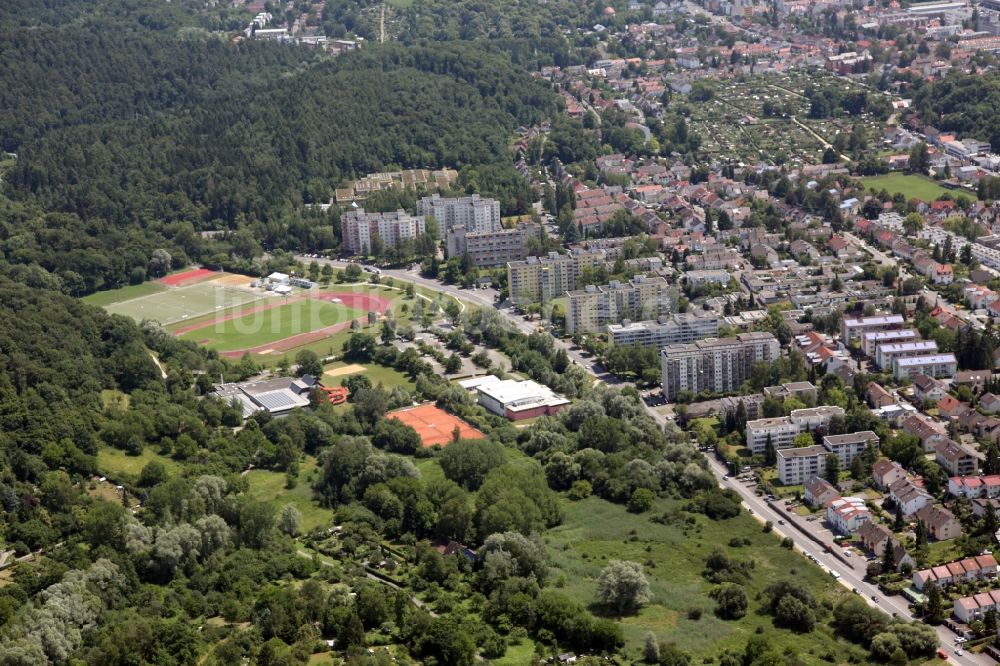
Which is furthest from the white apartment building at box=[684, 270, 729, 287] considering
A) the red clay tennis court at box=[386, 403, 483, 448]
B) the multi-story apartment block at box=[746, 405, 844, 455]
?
the multi-story apartment block at box=[746, 405, 844, 455]

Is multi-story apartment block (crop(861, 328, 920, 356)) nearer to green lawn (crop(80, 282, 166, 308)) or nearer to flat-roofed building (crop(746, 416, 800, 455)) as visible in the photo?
flat-roofed building (crop(746, 416, 800, 455))

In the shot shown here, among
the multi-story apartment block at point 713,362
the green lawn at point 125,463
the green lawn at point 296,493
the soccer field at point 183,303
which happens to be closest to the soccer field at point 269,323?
the soccer field at point 183,303

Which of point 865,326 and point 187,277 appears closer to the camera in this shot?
point 865,326

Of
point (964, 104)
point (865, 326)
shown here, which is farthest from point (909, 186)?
point (865, 326)

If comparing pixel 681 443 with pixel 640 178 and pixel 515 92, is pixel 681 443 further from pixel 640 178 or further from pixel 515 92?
pixel 515 92

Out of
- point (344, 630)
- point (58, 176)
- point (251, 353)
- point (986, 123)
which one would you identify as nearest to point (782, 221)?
point (986, 123)

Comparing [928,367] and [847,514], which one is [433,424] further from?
[928,367]
